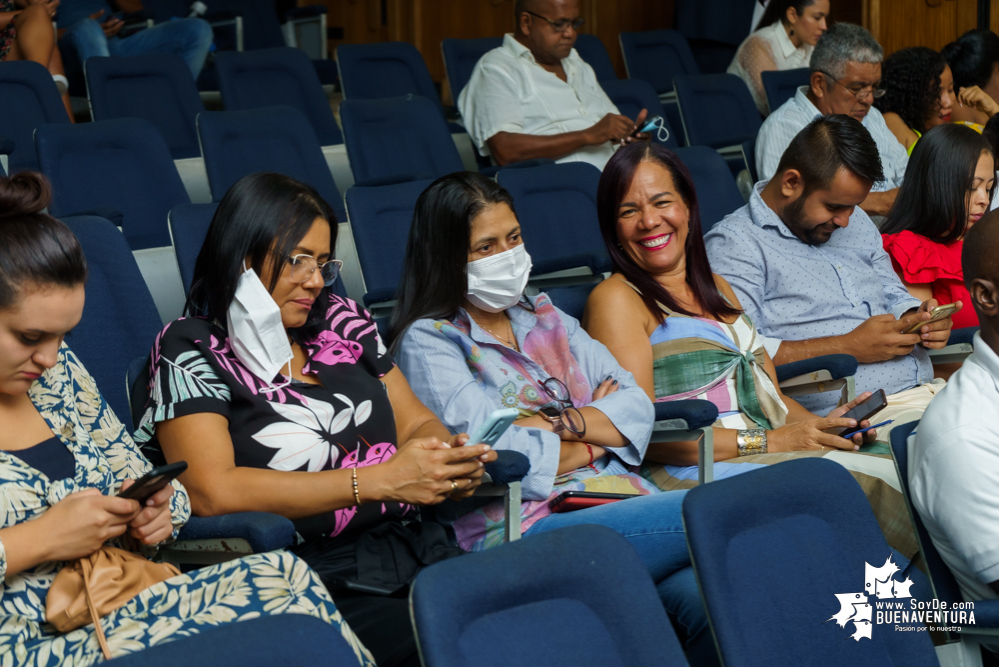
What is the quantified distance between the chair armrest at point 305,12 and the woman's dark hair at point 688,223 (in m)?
3.97

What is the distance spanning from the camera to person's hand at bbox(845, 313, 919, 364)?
8.35 ft

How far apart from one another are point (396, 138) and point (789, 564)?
8.39 ft

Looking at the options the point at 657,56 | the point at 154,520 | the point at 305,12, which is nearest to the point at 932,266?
the point at 154,520

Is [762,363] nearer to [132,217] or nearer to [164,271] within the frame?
[164,271]

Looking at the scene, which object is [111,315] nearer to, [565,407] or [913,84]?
[565,407]

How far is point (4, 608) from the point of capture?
48.3 inches

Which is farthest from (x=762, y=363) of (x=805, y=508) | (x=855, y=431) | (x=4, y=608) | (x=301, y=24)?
(x=301, y=24)

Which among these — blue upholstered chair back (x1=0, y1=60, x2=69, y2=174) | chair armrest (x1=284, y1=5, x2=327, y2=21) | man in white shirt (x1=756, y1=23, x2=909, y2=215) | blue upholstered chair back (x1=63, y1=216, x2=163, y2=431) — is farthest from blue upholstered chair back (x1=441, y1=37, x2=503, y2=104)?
blue upholstered chair back (x1=63, y1=216, x2=163, y2=431)

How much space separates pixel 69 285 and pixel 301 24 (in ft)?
16.4

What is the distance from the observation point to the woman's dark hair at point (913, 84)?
424cm

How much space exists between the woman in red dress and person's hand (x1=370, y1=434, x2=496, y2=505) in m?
1.85

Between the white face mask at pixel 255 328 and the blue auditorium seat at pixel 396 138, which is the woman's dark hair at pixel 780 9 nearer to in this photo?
the blue auditorium seat at pixel 396 138

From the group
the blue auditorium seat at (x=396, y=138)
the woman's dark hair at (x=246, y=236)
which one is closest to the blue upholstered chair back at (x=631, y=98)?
the blue auditorium seat at (x=396, y=138)

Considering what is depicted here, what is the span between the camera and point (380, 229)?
266 cm
